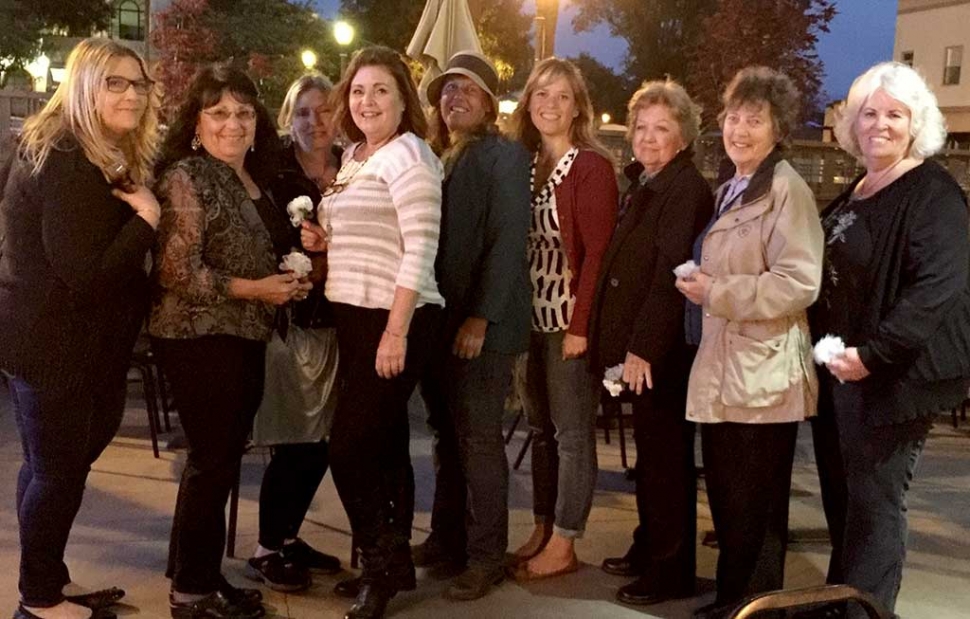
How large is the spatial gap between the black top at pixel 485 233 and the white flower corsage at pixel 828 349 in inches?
46.4

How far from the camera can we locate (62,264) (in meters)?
3.14

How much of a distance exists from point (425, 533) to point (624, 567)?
1.00m

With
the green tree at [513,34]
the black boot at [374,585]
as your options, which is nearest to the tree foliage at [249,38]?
the green tree at [513,34]

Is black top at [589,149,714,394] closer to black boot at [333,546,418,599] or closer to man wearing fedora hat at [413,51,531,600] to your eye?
man wearing fedora hat at [413,51,531,600]

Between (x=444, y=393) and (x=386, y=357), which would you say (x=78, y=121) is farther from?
(x=444, y=393)

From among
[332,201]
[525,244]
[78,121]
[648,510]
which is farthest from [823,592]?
[78,121]

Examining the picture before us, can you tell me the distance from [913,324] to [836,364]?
28 centimetres

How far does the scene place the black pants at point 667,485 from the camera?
3.84 metres

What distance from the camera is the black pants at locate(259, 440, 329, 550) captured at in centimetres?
403

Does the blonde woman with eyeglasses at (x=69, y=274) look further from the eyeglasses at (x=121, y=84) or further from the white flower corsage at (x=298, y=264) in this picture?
the white flower corsage at (x=298, y=264)

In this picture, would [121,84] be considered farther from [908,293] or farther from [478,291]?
[908,293]

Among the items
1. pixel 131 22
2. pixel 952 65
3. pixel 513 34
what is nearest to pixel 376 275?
pixel 513 34


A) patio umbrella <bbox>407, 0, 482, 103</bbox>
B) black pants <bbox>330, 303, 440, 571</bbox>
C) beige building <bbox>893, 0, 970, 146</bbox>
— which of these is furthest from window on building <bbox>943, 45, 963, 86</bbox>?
black pants <bbox>330, 303, 440, 571</bbox>

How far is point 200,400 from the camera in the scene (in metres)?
3.39
